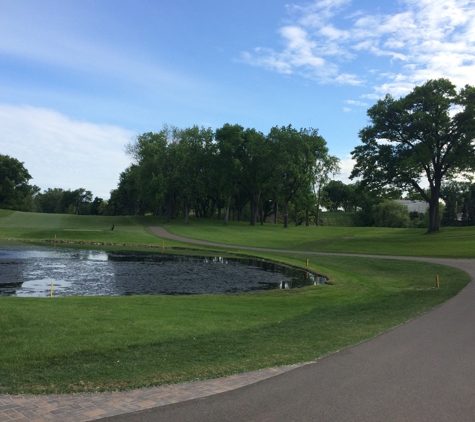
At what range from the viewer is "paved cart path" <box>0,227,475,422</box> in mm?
5473

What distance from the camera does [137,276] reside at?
23.9 metres

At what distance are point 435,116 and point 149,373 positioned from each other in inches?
1974

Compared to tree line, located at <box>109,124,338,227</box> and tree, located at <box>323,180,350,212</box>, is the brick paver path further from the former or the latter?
tree, located at <box>323,180,350,212</box>

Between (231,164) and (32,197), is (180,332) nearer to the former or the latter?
(231,164)

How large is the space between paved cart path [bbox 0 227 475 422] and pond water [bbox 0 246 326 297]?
41.3ft

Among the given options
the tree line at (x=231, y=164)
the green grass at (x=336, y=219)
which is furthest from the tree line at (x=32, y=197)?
the green grass at (x=336, y=219)

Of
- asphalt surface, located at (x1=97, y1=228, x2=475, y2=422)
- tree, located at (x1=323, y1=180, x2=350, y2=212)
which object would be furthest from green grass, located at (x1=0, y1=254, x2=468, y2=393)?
tree, located at (x1=323, y1=180, x2=350, y2=212)

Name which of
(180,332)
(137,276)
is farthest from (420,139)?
(180,332)

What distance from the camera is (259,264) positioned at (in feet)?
110

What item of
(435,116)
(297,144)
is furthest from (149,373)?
(297,144)

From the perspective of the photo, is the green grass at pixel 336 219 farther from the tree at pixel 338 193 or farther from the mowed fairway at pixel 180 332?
the mowed fairway at pixel 180 332

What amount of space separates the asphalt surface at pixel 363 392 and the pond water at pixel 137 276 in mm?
12348

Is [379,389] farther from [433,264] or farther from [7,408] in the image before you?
[433,264]

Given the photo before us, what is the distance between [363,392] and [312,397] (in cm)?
85
